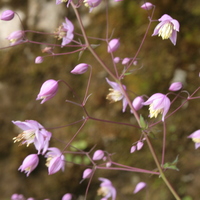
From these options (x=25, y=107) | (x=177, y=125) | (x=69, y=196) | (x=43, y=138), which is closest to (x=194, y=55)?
(x=177, y=125)

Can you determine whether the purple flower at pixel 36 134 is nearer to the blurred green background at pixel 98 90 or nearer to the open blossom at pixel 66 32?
the open blossom at pixel 66 32

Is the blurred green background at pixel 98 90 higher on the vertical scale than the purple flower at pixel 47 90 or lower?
lower

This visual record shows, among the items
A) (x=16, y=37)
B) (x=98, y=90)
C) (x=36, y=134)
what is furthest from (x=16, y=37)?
(x=98, y=90)

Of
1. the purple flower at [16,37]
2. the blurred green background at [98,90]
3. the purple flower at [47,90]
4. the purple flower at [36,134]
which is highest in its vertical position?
the purple flower at [16,37]

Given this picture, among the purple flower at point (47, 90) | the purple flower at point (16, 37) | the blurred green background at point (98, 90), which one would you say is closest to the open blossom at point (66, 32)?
the purple flower at point (16, 37)

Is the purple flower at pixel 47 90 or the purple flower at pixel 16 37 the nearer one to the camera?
the purple flower at pixel 47 90

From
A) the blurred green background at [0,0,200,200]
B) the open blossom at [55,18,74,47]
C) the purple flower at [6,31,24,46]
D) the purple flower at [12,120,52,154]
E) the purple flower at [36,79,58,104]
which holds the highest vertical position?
the purple flower at [6,31,24,46]

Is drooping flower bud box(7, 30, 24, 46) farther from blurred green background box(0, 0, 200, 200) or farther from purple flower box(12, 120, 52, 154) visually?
blurred green background box(0, 0, 200, 200)

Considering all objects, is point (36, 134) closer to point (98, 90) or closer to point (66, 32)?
point (66, 32)

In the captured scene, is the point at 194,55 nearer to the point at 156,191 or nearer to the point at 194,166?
the point at 194,166

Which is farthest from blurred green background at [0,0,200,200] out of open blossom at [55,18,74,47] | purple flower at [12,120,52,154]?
purple flower at [12,120,52,154]
